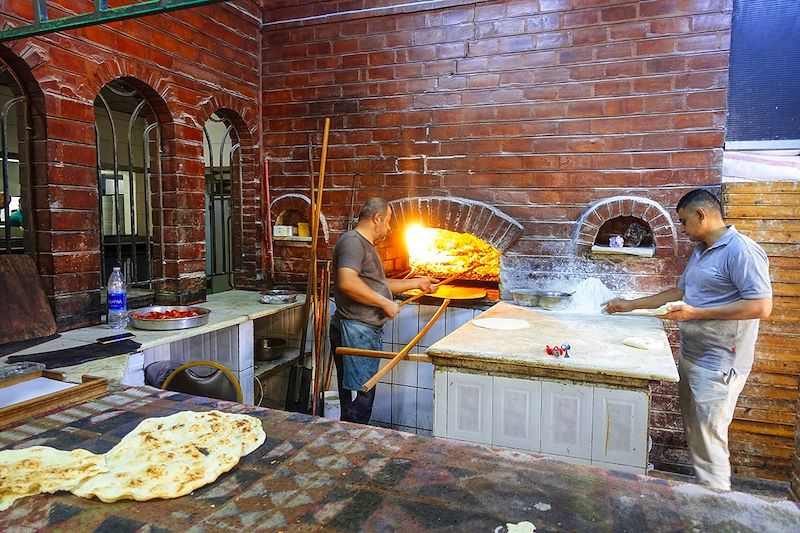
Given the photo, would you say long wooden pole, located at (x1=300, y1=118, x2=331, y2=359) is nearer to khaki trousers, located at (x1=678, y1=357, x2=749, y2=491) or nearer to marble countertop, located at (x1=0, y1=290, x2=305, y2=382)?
marble countertop, located at (x1=0, y1=290, x2=305, y2=382)

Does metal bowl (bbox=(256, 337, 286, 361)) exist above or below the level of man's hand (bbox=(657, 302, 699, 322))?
below

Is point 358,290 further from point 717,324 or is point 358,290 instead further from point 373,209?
point 717,324

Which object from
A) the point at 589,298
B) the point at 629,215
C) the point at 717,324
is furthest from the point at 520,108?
the point at 717,324

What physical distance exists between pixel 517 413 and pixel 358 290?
1371mm

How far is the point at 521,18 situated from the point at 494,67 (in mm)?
385

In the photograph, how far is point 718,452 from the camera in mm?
2883

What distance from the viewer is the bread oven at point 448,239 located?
4.14 meters

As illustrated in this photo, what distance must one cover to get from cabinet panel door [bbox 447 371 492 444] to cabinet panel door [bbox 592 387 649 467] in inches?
19.3

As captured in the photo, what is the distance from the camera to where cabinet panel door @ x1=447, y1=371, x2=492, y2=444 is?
2.61 meters

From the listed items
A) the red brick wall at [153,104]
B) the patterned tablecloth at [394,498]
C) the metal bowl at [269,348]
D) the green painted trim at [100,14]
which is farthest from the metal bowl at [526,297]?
the green painted trim at [100,14]

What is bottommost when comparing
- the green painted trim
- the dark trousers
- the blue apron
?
the dark trousers

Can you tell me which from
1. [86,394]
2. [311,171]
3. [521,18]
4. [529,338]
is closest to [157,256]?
[311,171]

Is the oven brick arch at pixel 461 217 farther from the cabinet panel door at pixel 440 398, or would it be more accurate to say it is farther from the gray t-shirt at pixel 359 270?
the cabinet panel door at pixel 440 398

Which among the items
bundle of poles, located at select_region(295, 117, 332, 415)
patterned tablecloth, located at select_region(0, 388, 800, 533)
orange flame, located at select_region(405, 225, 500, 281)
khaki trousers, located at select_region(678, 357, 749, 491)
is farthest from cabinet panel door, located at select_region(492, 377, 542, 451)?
orange flame, located at select_region(405, 225, 500, 281)
